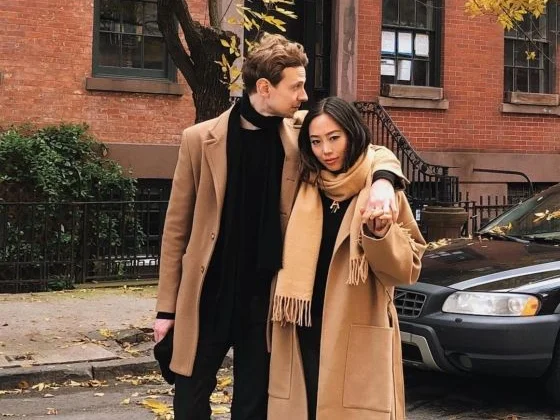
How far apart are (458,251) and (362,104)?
24.0 ft

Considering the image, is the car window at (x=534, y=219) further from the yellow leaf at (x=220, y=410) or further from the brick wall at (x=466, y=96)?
the brick wall at (x=466, y=96)

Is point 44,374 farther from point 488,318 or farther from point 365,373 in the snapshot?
point 365,373

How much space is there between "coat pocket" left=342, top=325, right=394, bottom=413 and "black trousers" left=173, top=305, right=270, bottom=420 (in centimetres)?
34

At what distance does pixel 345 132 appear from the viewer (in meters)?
2.98

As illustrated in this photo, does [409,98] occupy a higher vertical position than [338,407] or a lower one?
higher

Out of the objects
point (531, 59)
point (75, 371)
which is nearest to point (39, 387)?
point (75, 371)

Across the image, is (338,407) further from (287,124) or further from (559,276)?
(559,276)

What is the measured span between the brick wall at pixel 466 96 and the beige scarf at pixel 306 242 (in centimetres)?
1051

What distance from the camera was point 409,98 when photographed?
13.6 m

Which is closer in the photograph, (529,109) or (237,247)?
(237,247)

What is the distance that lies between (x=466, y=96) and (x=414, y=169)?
2.32 meters

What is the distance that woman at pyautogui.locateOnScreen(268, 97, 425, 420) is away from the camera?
2.95 meters

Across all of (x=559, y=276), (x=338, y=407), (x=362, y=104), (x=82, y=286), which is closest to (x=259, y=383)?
(x=338, y=407)

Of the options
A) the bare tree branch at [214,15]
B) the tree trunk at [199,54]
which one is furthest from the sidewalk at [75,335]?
the bare tree branch at [214,15]
